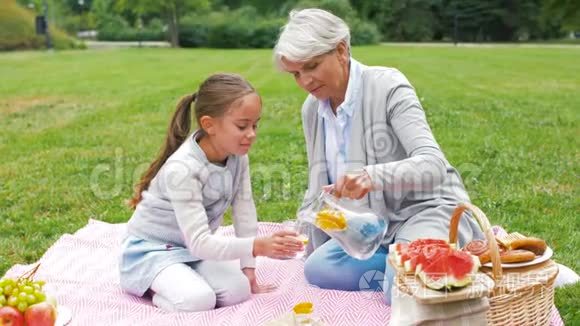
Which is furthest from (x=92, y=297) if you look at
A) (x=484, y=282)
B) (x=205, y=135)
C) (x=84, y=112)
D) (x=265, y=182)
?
(x=84, y=112)

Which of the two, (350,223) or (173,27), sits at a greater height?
(350,223)

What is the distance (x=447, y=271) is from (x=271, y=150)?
5.72 meters

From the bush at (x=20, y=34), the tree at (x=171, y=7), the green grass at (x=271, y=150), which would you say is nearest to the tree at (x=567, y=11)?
the tree at (x=171, y=7)

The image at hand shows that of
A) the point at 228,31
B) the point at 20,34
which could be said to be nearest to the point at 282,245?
the point at 20,34

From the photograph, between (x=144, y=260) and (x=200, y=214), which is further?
(x=144, y=260)

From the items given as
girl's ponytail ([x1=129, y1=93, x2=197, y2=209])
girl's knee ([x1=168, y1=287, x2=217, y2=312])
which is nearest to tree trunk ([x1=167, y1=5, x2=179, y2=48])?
girl's ponytail ([x1=129, y1=93, x2=197, y2=209])

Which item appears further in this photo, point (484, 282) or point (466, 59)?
point (466, 59)

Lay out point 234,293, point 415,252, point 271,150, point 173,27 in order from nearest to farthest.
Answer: point 415,252 → point 234,293 → point 271,150 → point 173,27

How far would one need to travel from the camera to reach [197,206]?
374 cm

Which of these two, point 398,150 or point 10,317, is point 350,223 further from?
point 10,317

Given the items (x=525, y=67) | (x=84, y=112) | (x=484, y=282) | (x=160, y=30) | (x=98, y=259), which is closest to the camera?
(x=484, y=282)

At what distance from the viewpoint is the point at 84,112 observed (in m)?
12.6

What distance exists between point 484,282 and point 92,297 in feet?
6.73

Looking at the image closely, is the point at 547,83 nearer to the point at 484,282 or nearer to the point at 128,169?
the point at 128,169
